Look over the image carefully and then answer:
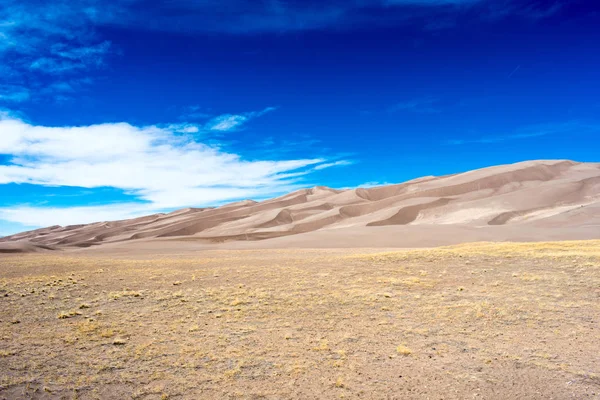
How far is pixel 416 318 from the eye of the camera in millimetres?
11758

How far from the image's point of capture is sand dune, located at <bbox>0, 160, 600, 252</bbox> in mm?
46406

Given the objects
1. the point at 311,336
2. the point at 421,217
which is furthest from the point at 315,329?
the point at 421,217

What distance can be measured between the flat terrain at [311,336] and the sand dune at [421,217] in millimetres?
28484

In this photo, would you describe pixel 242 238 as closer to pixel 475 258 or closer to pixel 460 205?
pixel 460 205

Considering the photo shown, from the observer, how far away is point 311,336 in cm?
1038

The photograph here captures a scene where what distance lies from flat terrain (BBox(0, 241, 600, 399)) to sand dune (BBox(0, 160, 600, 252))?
28.5 meters

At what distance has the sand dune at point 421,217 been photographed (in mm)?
46406

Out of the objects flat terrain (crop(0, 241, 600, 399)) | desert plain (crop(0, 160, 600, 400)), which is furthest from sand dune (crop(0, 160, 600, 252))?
flat terrain (crop(0, 241, 600, 399))

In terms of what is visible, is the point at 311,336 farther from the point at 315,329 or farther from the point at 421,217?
the point at 421,217

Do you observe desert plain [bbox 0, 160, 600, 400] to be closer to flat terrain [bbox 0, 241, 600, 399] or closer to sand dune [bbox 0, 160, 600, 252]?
flat terrain [bbox 0, 241, 600, 399]

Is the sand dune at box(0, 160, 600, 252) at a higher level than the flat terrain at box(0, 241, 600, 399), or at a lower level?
higher

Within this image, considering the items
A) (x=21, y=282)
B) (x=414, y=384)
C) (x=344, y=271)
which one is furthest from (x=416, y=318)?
(x=21, y=282)

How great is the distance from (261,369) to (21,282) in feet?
50.2

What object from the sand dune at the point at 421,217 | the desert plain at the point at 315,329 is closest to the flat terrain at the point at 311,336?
the desert plain at the point at 315,329
